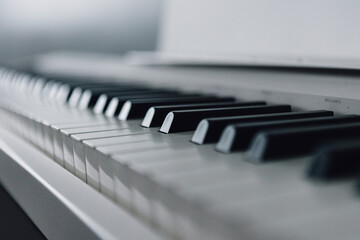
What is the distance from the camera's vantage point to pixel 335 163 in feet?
1.30

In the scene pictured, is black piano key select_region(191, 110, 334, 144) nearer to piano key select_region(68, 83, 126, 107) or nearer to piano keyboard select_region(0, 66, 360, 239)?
piano keyboard select_region(0, 66, 360, 239)

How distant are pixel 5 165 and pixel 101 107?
0.21 metres

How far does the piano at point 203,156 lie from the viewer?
1.15ft

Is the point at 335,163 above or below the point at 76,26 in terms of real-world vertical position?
below

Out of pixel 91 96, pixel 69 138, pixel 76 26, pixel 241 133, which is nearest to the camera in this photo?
pixel 241 133

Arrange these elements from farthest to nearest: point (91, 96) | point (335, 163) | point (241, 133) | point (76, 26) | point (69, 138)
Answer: point (76, 26) < point (91, 96) < point (69, 138) < point (241, 133) < point (335, 163)

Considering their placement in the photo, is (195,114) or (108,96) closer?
(195,114)

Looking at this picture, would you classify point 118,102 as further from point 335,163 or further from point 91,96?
point 335,163

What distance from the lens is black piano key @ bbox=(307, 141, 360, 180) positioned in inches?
15.6

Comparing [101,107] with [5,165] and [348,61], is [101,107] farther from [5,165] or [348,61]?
[348,61]

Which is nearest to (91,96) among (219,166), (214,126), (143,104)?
(143,104)

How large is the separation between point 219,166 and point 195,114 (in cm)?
23

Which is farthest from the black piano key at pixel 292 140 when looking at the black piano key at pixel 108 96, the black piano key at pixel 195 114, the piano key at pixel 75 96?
the piano key at pixel 75 96

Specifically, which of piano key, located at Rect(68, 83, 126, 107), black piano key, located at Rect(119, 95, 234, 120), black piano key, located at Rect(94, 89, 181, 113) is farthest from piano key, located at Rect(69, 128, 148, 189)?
piano key, located at Rect(68, 83, 126, 107)
